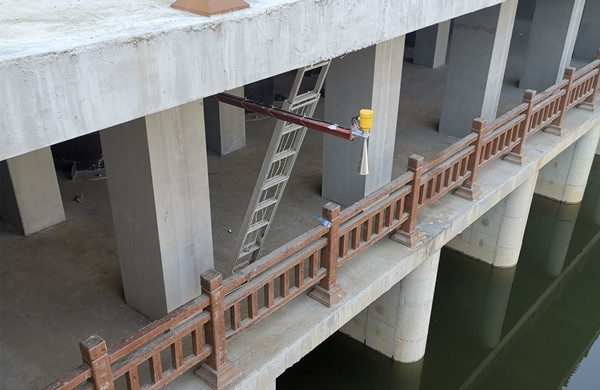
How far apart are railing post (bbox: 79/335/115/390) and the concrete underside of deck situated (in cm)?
116

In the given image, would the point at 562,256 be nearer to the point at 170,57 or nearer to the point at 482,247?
the point at 482,247

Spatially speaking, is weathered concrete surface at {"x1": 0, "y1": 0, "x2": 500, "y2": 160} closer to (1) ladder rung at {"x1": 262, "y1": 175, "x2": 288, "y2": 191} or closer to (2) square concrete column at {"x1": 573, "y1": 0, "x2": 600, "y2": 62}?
(1) ladder rung at {"x1": 262, "y1": 175, "x2": 288, "y2": 191}

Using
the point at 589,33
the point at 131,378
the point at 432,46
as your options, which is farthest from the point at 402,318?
the point at 589,33

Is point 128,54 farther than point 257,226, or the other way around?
point 257,226

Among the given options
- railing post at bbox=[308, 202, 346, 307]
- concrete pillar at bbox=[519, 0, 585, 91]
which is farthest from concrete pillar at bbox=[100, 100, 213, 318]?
concrete pillar at bbox=[519, 0, 585, 91]

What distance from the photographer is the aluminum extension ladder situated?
5.85 m

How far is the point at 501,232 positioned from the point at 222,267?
19.4 feet

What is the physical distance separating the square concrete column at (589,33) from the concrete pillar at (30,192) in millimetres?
12721

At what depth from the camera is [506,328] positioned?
437 inches

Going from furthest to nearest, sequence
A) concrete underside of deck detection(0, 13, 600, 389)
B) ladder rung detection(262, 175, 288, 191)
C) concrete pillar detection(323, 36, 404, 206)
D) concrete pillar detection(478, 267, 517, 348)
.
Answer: concrete pillar detection(478, 267, 517, 348) → concrete pillar detection(323, 36, 404, 206) → ladder rung detection(262, 175, 288, 191) → concrete underside of deck detection(0, 13, 600, 389)

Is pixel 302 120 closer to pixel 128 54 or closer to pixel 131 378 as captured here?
pixel 128 54

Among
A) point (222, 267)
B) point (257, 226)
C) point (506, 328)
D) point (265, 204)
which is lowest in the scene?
point (506, 328)

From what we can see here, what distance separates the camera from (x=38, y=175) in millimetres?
7551

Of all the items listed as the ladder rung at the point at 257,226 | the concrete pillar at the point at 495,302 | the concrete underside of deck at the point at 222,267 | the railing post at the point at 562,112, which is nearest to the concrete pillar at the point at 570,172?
the railing post at the point at 562,112
